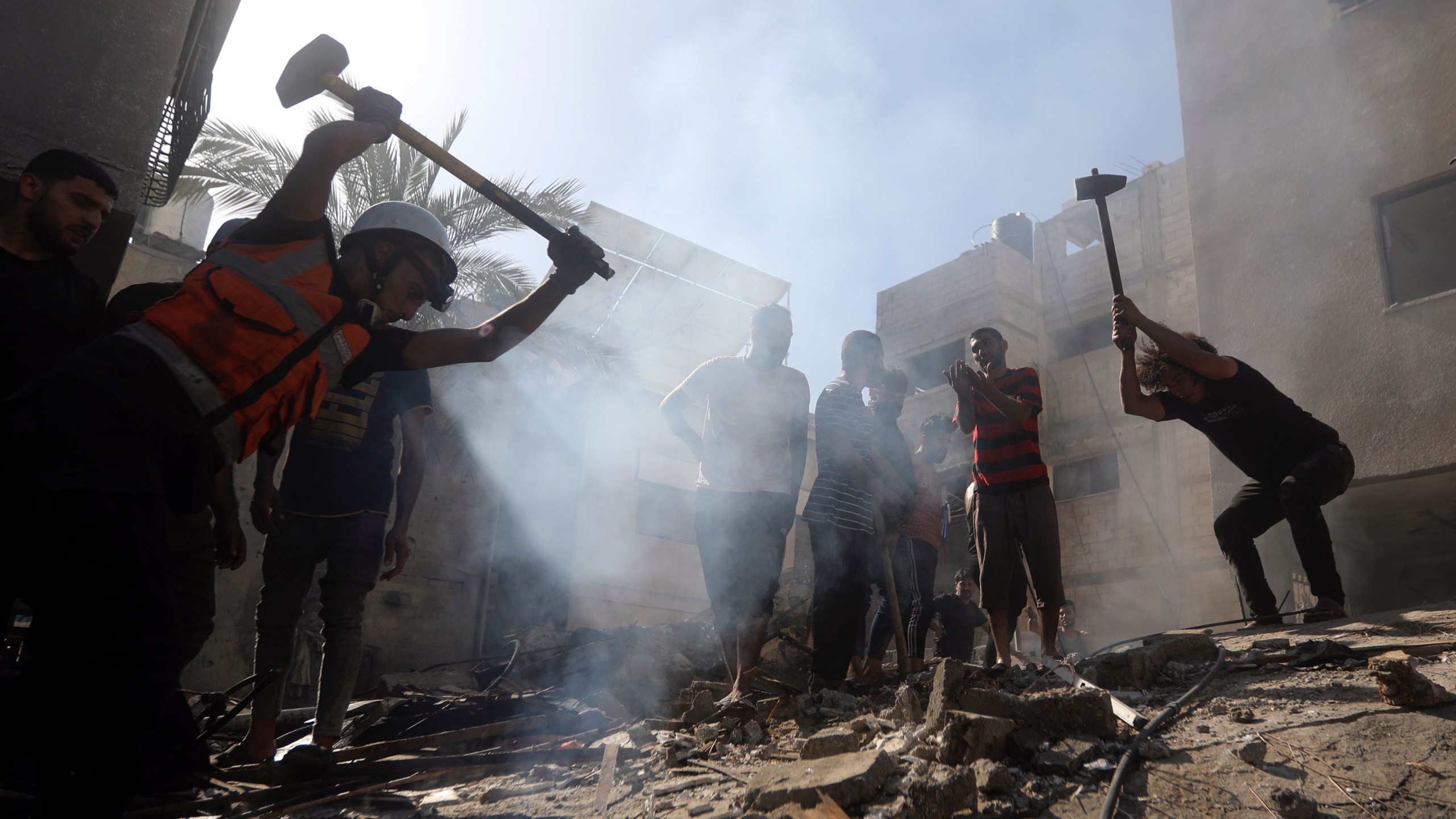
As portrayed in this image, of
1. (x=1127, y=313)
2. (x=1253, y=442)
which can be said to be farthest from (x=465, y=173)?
(x=1253, y=442)

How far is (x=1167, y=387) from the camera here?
195 inches

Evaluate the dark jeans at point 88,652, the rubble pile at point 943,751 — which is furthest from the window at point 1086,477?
the dark jeans at point 88,652

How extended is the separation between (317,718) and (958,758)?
240 centimetres

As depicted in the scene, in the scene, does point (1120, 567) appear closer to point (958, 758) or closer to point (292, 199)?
point (958, 758)

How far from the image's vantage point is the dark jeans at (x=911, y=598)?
4.93 m

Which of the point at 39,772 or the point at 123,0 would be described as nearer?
the point at 39,772

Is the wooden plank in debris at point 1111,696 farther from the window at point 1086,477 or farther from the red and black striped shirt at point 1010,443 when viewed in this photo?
the window at point 1086,477

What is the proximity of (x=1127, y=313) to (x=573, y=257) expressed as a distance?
3305 mm

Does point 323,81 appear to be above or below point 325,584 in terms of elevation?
above

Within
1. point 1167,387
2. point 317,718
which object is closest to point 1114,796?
point 317,718

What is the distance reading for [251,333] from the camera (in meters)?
2.08

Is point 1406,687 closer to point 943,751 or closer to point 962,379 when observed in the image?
point 943,751

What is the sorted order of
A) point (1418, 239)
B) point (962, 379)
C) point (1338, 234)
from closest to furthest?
point (962, 379) < point (1418, 239) < point (1338, 234)

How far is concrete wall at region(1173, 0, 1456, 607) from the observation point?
7.07 m
